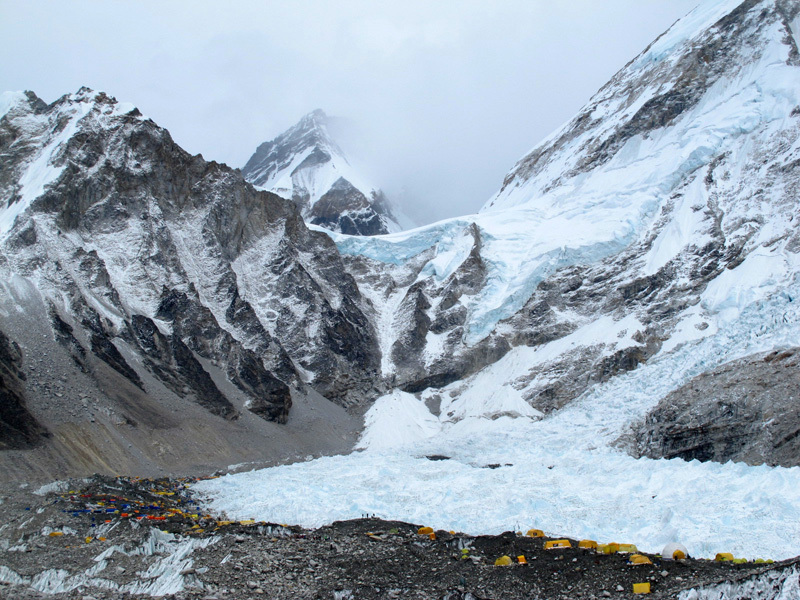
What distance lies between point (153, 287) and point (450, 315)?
3305 cm

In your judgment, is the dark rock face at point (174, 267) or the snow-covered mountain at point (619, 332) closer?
the snow-covered mountain at point (619, 332)

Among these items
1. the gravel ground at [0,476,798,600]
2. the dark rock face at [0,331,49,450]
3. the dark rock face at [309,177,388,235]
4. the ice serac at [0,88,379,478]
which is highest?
the dark rock face at [309,177,388,235]

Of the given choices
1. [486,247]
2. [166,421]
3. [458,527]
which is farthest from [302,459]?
[486,247]

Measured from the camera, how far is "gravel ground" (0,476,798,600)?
488 inches

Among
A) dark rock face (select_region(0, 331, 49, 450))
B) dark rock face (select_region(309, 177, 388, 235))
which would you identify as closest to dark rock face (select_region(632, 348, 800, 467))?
dark rock face (select_region(0, 331, 49, 450))

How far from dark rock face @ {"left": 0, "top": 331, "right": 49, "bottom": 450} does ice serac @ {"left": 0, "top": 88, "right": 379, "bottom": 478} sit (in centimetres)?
117

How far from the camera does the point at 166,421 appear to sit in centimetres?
4259

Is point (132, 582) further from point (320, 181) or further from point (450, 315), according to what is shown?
point (320, 181)

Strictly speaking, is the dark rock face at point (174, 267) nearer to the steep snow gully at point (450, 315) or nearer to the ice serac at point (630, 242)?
the steep snow gully at point (450, 315)

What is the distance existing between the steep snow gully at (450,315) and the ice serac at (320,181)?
44408mm

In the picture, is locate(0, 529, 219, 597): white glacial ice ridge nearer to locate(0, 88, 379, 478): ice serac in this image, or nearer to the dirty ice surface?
the dirty ice surface

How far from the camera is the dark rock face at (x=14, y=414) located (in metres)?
30.9

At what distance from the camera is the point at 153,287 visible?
5747 cm

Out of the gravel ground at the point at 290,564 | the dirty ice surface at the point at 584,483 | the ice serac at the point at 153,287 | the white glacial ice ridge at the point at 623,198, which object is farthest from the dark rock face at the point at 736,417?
the ice serac at the point at 153,287
